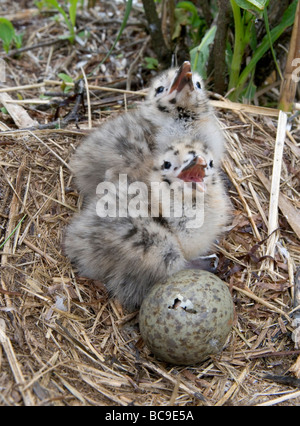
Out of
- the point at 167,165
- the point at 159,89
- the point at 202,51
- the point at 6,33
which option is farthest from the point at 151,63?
the point at 167,165

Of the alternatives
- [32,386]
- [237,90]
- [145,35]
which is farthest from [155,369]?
[145,35]

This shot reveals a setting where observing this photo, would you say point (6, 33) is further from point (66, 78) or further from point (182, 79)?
point (182, 79)

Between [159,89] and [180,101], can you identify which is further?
[159,89]

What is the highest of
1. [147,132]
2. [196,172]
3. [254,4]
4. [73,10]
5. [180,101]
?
[73,10]

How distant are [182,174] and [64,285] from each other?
1.05 meters

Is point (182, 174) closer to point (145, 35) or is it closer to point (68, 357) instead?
point (68, 357)

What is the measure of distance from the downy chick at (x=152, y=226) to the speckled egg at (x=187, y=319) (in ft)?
0.64

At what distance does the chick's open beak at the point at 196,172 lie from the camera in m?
2.77

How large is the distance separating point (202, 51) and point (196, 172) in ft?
5.84

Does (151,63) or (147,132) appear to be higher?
(151,63)

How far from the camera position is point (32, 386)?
2389 millimetres

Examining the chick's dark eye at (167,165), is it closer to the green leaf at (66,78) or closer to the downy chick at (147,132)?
the downy chick at (147,132)

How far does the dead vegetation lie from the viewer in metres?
2.59

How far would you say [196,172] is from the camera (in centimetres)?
283
